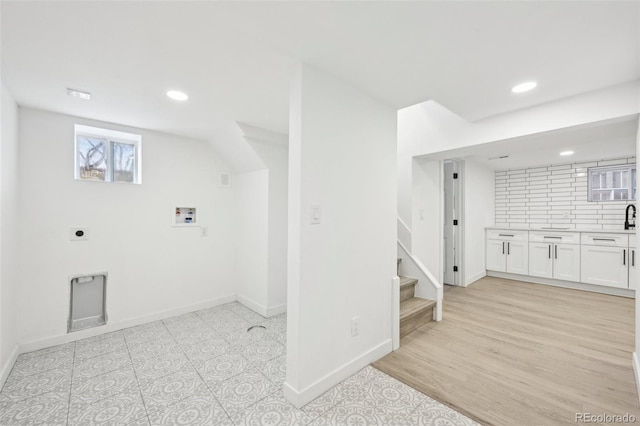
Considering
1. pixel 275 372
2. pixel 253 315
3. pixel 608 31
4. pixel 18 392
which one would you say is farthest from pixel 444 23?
pixel 18 392

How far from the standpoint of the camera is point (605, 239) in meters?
4.04

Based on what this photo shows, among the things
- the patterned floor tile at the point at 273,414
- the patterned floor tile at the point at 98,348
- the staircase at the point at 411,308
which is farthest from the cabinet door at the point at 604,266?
the patterned floor tile at the point at 98,348

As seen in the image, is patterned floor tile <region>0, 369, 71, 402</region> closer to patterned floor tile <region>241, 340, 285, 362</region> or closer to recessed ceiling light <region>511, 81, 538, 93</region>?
patterned floor tile <region>241, 340, 285, 362</region>

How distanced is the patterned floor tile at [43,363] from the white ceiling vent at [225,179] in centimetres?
231

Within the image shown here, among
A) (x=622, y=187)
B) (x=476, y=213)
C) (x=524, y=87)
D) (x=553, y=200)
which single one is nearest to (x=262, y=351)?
(x=524, y=87)

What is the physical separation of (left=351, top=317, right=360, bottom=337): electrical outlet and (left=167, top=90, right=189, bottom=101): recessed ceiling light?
227 cm

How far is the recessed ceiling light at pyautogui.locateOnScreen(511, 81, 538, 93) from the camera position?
2083 mm

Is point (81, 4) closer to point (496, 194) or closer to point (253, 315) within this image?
point (253, 315)

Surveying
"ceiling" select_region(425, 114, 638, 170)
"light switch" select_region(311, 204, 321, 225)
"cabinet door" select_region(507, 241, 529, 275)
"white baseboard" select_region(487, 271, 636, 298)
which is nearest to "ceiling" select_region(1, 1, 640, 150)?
"ceiling" select_region(425, 114, 638, 170)

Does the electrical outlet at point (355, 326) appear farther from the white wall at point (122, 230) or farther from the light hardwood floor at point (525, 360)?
the white wall at point (122, 230)

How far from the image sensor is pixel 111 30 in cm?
145

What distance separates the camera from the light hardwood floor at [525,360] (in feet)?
5.70

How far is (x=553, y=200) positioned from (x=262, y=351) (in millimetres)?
5550

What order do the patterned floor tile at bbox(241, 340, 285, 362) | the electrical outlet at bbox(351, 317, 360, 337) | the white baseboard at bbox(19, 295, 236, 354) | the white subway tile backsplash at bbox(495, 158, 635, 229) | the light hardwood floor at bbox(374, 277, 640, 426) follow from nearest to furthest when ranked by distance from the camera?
the light hardwood floor at bbox(374, 277, 640, 426) → the electrical outlet at bbox(351, 317, 360, 337) → the patterned floor tile at bbox(241, 340, 285, 362) → the white baseboard at bbox(19, 295, 236, 354) → the white subway tile backsplash at bbox(495, 158, 635, 229)
